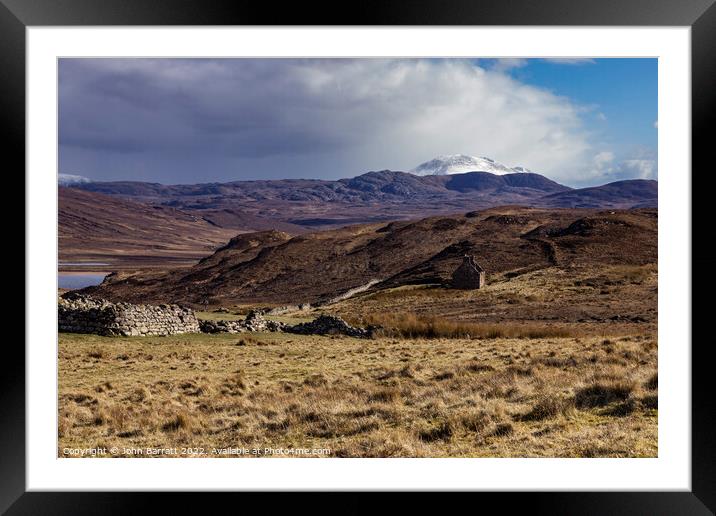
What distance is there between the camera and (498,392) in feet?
30.6

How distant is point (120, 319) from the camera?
18.0 metres

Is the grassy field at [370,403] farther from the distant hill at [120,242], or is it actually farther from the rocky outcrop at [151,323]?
the distant hill at [120,242]

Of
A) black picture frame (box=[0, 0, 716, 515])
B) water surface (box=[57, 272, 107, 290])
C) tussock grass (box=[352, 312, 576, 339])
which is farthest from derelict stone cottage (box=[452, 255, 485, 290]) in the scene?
water surface (box=[57, 272, 107, 290])

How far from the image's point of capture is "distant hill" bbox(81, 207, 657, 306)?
56219mm

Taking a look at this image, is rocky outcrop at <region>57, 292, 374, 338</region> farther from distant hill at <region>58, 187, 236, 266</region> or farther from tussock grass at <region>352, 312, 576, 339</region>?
distant hill at <region>58, 187, 236, 266</region>

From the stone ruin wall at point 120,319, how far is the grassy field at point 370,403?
2.62 m
